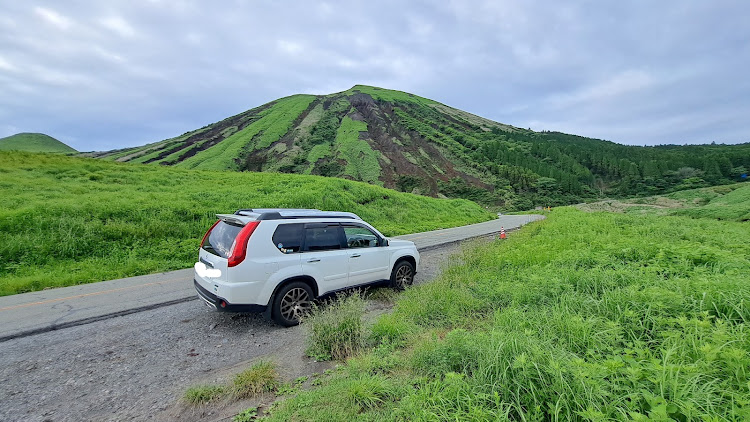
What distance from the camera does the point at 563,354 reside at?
2881 mm

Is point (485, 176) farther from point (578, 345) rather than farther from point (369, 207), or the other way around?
point (578, 345)

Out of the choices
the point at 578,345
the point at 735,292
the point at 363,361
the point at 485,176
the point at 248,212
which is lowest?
the point at 363,361

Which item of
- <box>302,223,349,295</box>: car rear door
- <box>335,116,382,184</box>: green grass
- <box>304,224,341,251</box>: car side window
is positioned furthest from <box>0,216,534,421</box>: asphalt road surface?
<box>335,116,382,184</box>: green grass

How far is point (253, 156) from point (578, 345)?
69.5m

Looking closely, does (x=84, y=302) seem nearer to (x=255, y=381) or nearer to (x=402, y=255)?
(x=255, y=381)

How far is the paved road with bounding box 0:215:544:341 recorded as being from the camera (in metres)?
5.57

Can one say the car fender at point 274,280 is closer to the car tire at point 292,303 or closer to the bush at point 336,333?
the car tire at point 292,303

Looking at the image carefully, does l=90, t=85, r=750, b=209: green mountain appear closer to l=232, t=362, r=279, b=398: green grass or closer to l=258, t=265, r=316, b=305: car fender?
l=258, t=265, r=316, b=305: car fender

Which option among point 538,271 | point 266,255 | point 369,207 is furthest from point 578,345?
point 369,207

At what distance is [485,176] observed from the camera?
74.2 meters

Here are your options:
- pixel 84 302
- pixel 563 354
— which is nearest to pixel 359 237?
pixel 563 354

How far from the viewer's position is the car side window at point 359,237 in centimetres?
646

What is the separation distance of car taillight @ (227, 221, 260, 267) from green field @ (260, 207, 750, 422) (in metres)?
2.35

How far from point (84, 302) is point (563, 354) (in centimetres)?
884
